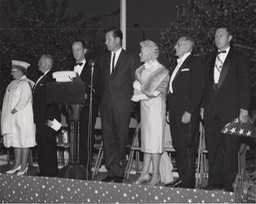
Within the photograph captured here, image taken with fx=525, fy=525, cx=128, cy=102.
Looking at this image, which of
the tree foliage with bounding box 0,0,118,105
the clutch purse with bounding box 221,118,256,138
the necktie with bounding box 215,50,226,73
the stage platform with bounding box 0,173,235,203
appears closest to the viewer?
the stage platform with bounding box 0,173,235,203

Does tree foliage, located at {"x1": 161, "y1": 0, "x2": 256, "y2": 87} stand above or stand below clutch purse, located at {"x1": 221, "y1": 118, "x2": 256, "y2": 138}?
above

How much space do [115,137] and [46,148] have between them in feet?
3.25

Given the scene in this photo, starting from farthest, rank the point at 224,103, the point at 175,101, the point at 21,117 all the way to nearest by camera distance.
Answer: the point at 21,117 < the point at 175,101 < the point at 224,103

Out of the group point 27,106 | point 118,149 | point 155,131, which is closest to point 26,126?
point 27,106

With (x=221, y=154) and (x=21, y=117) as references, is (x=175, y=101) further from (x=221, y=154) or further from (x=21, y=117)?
(x=21, y=117)

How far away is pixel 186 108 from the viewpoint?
16.8 feet

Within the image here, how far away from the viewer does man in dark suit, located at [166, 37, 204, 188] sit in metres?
5.09

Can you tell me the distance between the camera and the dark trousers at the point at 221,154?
494 centimetres

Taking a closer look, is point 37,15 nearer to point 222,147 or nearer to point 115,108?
point 115,108

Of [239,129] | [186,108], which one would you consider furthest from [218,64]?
[239,129]

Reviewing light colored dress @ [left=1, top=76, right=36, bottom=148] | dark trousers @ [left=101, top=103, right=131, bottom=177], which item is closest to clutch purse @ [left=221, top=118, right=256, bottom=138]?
dark trousers @ [left=101, top=103, right=131, bottom=177]

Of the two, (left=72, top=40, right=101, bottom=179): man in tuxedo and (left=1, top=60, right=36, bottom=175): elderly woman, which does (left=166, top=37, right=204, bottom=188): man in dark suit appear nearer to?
(left=72, top=40, right=101, bottom=179): man in tuxedo

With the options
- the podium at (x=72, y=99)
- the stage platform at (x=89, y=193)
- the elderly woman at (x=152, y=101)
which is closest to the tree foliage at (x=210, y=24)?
the elderly woman at (x=152, y=101)

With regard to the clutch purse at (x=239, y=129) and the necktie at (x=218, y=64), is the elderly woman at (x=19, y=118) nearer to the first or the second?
the necktie at (x=218, y=64)
